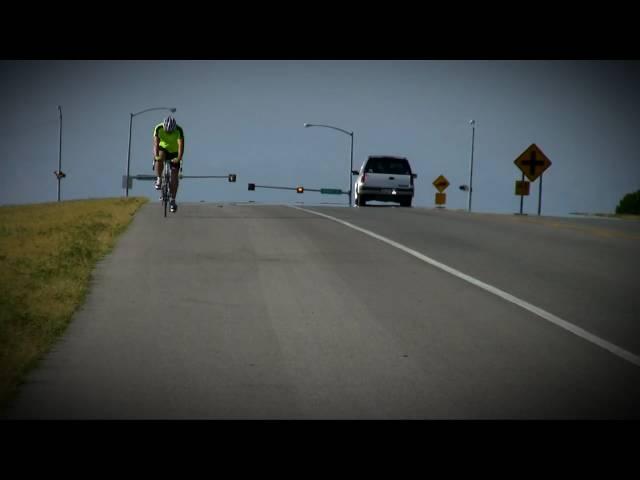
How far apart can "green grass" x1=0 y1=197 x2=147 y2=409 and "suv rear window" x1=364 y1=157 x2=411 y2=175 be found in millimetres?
18655

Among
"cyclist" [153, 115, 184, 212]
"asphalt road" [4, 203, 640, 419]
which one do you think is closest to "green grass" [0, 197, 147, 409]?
"asphalt road" [4, 203, 640, 419]

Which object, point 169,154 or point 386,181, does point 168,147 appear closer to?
point 169,154

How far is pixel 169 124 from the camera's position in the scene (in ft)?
68.6

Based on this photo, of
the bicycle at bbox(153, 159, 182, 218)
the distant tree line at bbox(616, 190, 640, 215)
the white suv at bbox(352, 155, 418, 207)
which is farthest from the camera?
the distant tree line at bbox(616, 190, 640, 215)

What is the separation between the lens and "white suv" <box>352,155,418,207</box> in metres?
41.2

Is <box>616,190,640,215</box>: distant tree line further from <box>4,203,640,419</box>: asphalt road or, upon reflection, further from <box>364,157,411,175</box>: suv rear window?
<box>4,203,640,419</box>: asphalt road

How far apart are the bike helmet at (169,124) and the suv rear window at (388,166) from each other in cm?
2100

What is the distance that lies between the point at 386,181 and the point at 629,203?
74.1 ft

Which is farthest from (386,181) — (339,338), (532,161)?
(339,338)

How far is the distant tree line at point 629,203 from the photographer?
186ft

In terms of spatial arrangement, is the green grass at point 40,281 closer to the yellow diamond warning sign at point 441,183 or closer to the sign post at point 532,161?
the sign post at point 532,161

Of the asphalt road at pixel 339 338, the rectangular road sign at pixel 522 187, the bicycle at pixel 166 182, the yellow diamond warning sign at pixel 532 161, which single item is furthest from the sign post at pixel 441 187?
the asphalt road at pixel 339 338
